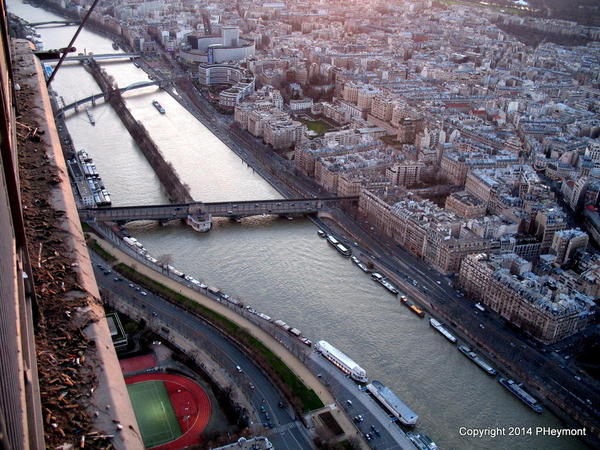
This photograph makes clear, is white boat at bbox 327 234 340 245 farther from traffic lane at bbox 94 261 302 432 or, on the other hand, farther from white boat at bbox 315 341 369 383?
traffic lane at bbox 94 261 302 432

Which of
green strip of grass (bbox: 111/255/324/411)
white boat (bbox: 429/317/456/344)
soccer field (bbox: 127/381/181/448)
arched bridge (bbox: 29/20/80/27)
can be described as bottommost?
white boat (bbox: 429/317/456/344)

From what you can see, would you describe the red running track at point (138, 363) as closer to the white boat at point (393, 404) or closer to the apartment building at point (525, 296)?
the white boat at point (393, 404)

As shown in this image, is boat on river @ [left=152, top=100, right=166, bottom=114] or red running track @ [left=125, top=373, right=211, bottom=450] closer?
red running track @ [left=125, top=373, right=211, bottom=450]

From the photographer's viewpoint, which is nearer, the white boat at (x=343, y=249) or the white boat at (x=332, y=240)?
the white boat at (x=343, y=249)

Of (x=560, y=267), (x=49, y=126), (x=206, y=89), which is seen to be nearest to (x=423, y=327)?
(x=560, y=267)

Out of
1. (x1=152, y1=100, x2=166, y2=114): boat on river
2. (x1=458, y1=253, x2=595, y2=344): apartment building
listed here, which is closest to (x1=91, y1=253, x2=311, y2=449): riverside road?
(x1=458, y1=253, x2=595, y2=344): apartment building

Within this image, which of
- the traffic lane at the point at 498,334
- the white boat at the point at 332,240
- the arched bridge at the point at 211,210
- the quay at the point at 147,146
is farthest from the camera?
the quay at the point at 147,146

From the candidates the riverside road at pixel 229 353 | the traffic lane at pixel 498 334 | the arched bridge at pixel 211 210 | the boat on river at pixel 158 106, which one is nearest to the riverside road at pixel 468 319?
the traffic lane at pixel 498 334

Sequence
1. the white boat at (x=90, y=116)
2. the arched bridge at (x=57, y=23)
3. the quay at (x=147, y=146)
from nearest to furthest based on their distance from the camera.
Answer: the quay at (x=147, y=146) → the white boat at (x=90, y=116) → the arched bridge at (x=57, y=23)

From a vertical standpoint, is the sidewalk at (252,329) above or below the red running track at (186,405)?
above
